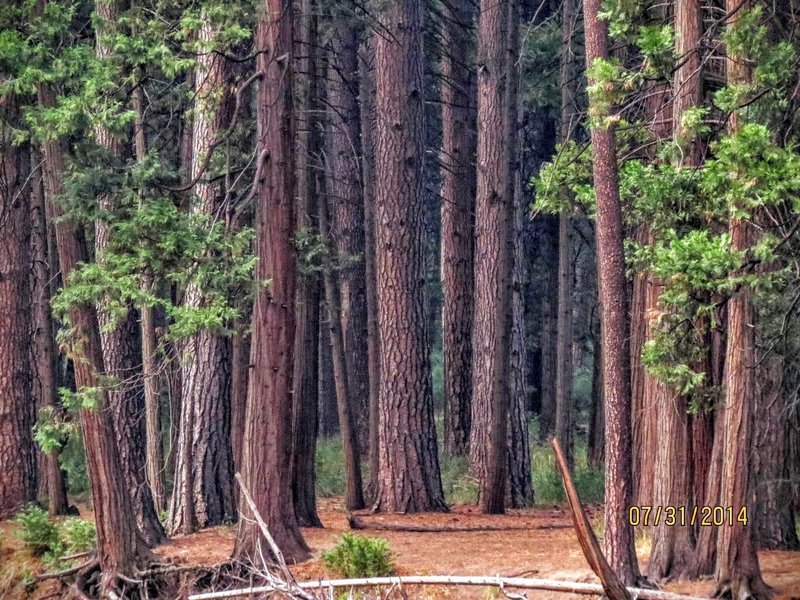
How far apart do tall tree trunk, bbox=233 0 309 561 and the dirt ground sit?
0.76 metres

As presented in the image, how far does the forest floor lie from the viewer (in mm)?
11273

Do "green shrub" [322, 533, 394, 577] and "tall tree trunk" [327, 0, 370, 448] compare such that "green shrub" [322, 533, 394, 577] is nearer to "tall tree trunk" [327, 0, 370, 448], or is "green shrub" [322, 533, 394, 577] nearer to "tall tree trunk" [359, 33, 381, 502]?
"tall tree trunk" [359, 33, 381, 502]

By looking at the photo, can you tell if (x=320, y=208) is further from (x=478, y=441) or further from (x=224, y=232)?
(x=478, y=441)

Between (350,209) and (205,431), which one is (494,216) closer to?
(205,431)

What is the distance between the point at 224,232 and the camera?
12.6 meters

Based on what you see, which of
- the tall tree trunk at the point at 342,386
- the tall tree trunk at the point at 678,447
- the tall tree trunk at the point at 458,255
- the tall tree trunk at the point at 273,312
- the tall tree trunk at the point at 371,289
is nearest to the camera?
the tall tree trunk at the point at 678,447

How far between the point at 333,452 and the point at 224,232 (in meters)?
12.7

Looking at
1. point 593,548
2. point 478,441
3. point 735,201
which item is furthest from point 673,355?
point 478,441

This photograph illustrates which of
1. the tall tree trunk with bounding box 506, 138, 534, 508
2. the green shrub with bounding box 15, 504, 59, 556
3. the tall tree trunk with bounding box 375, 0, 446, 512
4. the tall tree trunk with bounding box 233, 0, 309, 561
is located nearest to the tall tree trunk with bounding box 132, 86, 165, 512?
the green shrub with bounding box 15, 504, 59, 556

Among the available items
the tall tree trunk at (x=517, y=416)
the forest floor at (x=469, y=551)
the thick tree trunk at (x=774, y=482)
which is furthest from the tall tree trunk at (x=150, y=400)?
the thick tree trunk at (x=774, y=482)

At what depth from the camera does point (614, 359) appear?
10.6 meters

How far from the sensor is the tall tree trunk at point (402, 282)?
16.8 meters

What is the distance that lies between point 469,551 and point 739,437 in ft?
14.0

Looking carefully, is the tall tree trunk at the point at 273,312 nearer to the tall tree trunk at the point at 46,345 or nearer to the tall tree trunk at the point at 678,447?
the tall tree trunk at the point at 678,447
